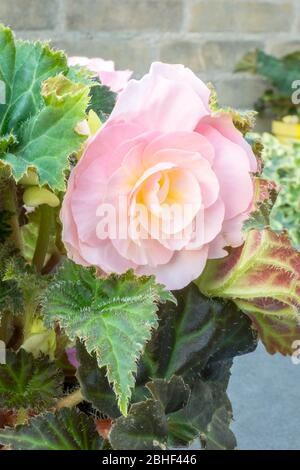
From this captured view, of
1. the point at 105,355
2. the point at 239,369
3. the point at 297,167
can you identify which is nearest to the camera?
the point at 105,355

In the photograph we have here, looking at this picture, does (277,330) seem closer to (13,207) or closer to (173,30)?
(13,207)

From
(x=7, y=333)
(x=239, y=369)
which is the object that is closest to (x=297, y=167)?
(x=239, y=369)

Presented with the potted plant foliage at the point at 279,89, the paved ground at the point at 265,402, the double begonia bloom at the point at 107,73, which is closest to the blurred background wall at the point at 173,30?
the potted plant foliage at the point at 279,89

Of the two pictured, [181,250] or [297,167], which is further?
[297,167]

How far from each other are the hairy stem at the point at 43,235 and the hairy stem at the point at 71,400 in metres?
0.05

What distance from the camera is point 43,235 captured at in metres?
0.31

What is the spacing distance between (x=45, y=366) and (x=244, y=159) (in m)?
0.12

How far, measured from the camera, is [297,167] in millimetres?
2021

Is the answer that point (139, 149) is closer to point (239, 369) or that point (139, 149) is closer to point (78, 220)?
point (78, 220)

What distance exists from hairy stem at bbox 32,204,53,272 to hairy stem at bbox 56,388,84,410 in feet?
0.18

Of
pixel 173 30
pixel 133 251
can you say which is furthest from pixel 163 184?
pixel 173 30

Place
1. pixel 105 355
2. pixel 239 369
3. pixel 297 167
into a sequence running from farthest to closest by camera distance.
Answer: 1. pixel 297 167
2. pixel 239 369
3. pixel 105 355

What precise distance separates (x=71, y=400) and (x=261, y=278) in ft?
0.31

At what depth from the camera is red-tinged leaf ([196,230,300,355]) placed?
0.29 m
